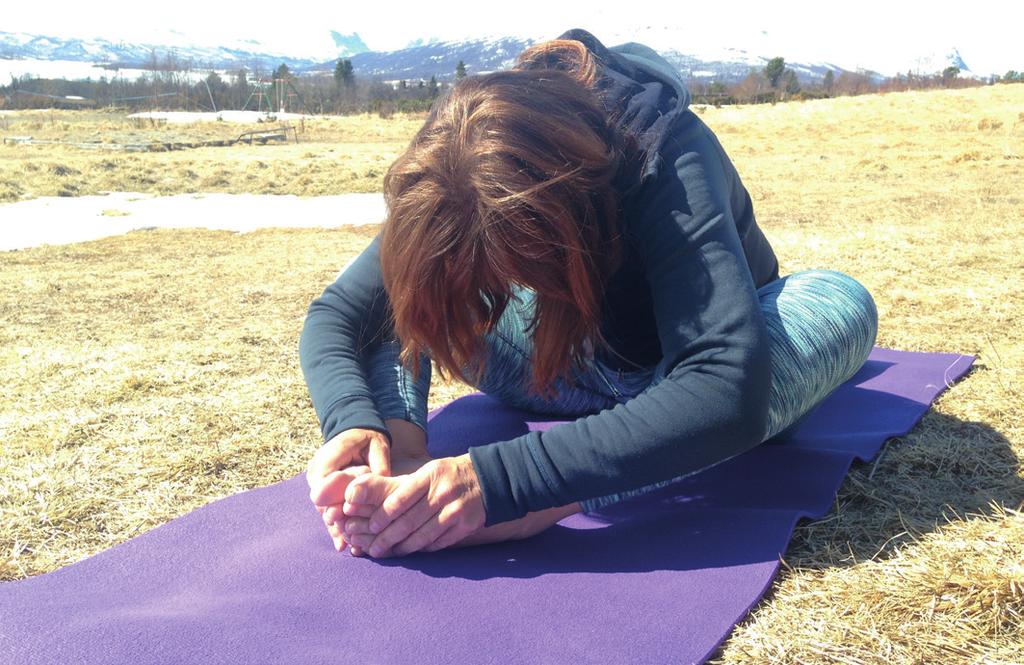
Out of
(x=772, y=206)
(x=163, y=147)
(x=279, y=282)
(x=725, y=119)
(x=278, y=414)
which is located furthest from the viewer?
(x=725, y=119)

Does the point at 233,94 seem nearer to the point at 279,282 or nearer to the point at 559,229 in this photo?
the point at 279,282

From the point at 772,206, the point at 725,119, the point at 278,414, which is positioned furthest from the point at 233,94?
the point at 278,414

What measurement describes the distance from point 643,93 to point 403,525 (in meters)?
0.79

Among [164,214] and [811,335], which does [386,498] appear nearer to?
[811,335]

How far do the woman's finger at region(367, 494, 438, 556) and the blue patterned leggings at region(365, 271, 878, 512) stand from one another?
0.87 feet

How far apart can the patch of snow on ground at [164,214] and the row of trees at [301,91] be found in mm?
22173

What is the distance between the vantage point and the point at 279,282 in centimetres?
427

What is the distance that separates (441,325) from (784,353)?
60cm

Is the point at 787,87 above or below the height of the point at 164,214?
above

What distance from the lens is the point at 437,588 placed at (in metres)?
1.25

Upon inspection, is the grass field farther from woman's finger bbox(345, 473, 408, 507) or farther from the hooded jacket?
woman's finger bbox(345, 473, 408, 507)

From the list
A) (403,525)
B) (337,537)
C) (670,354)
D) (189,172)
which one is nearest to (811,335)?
(670,354)

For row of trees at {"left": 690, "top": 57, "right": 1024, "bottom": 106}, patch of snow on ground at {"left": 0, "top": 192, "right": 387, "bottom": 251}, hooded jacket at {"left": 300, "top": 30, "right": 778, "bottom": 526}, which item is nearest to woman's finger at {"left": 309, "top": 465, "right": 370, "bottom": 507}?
hooded jacket at {"left": 300, "top": 30, "right": 778, "bottom": 526}

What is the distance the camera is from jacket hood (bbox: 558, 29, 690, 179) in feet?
4.20
